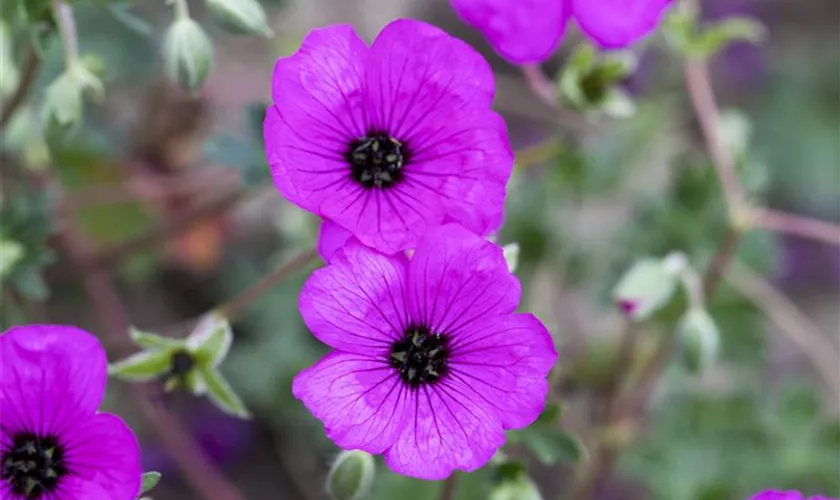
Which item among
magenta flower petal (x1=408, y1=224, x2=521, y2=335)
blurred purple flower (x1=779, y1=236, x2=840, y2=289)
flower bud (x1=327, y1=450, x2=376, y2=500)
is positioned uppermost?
blurred purple flower (x1=779, y1=236, x2=840, y2=289)

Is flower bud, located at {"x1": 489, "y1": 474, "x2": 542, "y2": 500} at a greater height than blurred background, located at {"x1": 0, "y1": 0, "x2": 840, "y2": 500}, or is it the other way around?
blurred background, located at {"x1": 0, "y1": 0, "x2": 840, "y2": 500}

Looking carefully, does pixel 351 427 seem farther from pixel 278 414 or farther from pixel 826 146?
pixel 826 146

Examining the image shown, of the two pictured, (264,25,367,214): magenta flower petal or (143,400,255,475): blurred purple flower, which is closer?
(264,25,367,214): magenta flower petal

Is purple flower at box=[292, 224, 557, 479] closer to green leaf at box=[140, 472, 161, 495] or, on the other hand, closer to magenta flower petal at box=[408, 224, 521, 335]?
magenta flower petal at box=[408, 224, 521, 335]

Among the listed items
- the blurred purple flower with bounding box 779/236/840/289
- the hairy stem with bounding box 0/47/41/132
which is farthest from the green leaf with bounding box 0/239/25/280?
the blurred purple flower with bounding box 779/236/840/289

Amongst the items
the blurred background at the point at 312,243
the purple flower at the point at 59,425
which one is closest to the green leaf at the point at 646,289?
the blurred background at the point at 312,243

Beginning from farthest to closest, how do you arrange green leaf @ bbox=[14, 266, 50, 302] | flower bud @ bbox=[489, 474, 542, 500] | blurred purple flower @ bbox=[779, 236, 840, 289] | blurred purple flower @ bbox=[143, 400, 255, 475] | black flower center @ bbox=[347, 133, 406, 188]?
blurred purple flower @ bbox=[779, 236, 840, 289]
blurred purple flower @ bbox=[143, 400, 255, 475]
green leaf @ bbox=[14, 266, 50, 302]
flower bud @ bbox=[489, 474, 542, 500]
black flower center @ bbox=[347, 133, 406, 188]
